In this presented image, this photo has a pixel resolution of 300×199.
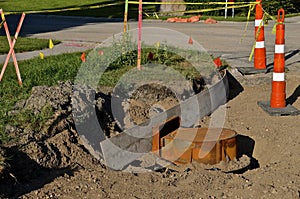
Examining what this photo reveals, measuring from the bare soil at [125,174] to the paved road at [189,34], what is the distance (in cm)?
471

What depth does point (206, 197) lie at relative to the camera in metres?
5.18

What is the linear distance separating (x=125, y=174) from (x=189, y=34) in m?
12.1

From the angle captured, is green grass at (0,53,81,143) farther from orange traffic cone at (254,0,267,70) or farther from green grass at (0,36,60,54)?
orange traffic cone at (254,0,267,70)

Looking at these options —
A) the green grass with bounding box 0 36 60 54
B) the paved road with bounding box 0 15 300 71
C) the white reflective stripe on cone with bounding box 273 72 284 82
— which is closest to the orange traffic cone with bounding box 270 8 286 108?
the white reflective stripe on cone with bounding box 273 72 284 82

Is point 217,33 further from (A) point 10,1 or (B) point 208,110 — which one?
(A) point 10,1

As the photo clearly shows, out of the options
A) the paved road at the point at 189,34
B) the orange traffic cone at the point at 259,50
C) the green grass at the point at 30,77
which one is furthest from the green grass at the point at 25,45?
the orange traffic cone at the point at 259,50

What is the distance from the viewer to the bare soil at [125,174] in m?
5.24

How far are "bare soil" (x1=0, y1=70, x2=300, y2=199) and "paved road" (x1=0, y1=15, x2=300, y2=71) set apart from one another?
4715 mm

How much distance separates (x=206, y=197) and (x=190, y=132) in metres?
1.77

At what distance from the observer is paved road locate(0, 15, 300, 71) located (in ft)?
43.4

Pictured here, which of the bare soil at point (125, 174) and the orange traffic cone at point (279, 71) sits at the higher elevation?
the orange traffic cone at point (279, 71)

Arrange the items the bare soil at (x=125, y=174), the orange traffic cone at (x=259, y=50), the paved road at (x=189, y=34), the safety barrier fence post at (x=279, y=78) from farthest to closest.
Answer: the paved road at (x=189, y=34) → the orange traffic cone at (x=259, y=50) → the safety barrier fence post at (x=279, y=78) → the bare soil at (x=125, y=174)

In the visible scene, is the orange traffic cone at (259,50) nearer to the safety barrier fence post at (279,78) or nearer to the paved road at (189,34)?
the paved road at (189,34)

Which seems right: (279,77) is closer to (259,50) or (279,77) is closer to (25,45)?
(259,50)
